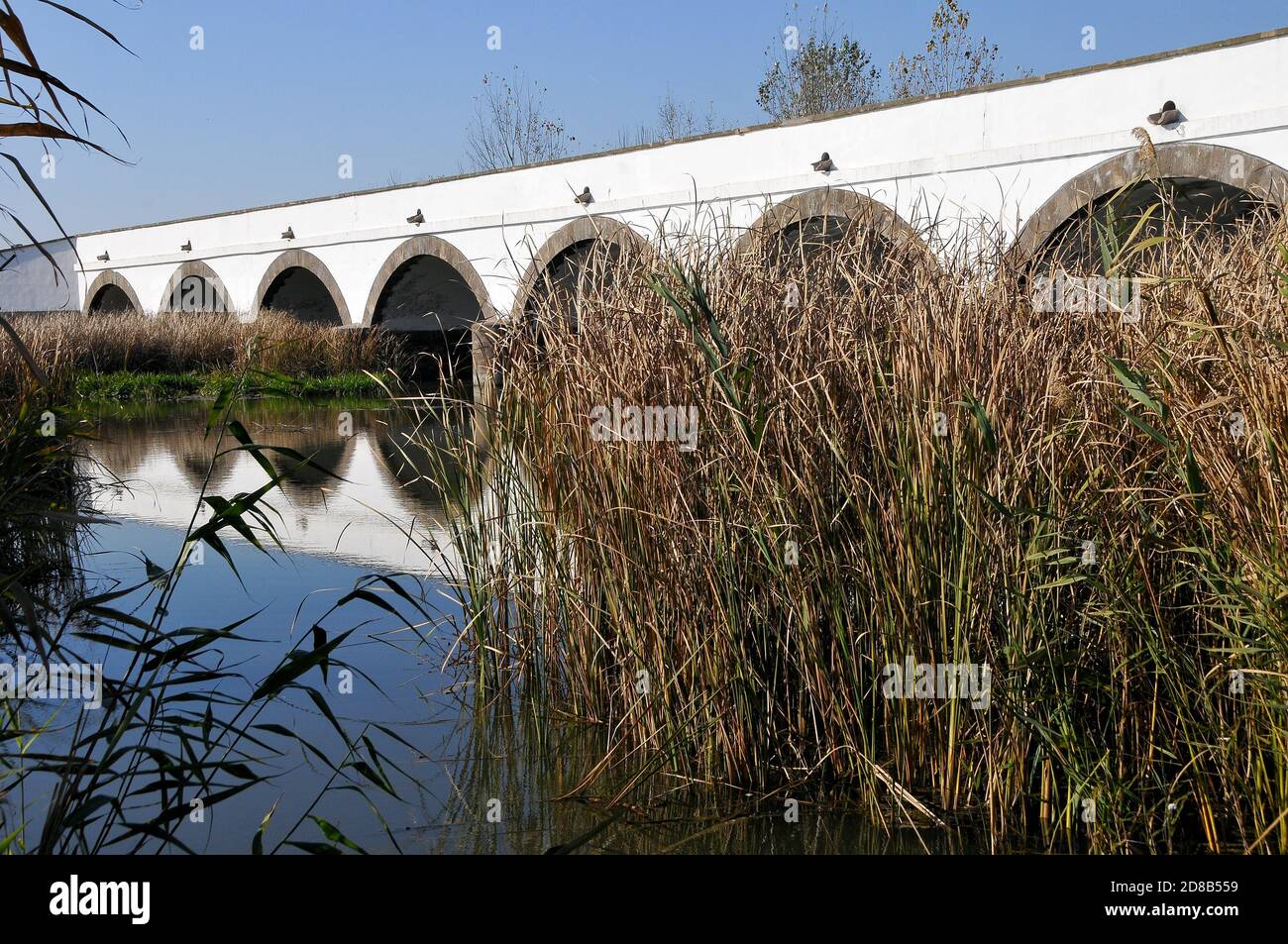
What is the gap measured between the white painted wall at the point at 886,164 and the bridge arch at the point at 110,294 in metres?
9.36

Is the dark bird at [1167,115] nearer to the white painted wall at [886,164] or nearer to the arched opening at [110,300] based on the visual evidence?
the white painted wall at [886,164]

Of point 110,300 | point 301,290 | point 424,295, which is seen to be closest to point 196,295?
point 301,290

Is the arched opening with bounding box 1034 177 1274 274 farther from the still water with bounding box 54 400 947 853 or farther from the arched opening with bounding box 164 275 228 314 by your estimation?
the arched opening with bounding box 164 275 228 314

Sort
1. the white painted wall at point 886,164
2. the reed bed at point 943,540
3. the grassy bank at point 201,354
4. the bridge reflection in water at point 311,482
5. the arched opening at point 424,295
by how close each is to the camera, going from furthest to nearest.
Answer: the arched opening at point 424,295, the grassy bank at point 201,354, the white painted wall at point 886,164, the bridge reflection in water at point 311,482, the reed bed at point 943,540

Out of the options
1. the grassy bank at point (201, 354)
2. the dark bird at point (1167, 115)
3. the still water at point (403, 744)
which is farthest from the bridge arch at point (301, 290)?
the still water at point (403, 744)

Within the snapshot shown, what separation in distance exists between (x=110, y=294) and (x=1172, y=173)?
27.9 metres

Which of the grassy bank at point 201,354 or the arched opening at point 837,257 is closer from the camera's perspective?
the arched opening at point 837,257

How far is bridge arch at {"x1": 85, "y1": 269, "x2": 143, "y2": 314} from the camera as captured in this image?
2858 centimetres

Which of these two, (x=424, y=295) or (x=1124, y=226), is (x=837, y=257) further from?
(x=424, y=295)

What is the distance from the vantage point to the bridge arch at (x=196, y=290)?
25.2 meters

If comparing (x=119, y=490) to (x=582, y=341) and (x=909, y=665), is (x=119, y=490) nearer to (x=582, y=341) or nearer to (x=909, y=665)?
(x=582, y=341)
